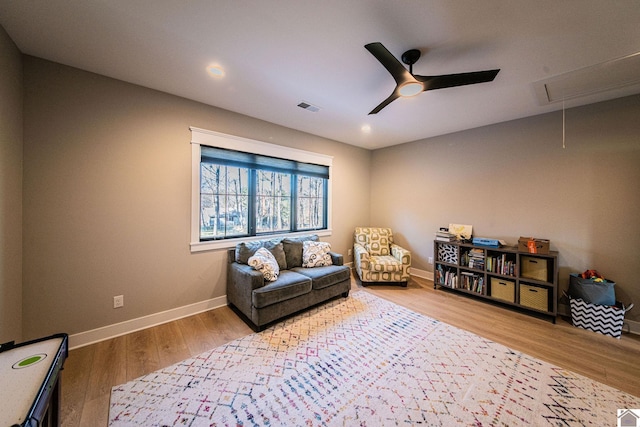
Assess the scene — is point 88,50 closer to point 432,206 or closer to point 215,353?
point 215,353

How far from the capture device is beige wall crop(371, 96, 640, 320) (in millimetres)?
2580

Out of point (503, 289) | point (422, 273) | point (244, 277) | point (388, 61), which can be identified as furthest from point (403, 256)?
point (388, 61)

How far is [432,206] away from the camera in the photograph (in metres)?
4.17

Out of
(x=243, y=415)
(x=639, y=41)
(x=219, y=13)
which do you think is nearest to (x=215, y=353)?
(x=243, y=415)

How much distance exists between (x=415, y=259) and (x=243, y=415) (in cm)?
381

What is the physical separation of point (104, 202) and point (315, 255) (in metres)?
2.46

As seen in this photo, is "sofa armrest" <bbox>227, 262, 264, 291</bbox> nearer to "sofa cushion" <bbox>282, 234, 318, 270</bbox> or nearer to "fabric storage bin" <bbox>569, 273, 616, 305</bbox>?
"sofa cushion" <bbox>282, 234, 318, 270</bbox>

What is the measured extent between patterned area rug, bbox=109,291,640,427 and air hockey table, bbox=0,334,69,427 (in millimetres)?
708

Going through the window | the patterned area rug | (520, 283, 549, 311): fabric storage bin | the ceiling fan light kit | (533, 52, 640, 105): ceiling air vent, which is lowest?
the patterned area rug

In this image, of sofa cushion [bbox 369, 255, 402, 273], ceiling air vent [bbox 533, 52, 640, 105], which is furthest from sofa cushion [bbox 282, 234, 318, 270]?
ceiling air vent [bbox 533, 52, 640, 105]

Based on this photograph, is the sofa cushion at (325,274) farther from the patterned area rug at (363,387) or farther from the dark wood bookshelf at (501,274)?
the dark wood bookshelf at (501,274)

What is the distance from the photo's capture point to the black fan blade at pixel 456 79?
5.72ft

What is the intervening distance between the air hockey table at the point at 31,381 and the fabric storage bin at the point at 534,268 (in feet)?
14.1

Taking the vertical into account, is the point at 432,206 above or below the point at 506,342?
above
